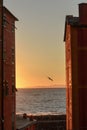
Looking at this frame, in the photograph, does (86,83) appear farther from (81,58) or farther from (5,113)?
(5,113)

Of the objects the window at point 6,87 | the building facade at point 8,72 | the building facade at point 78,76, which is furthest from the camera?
the building facade at point 78,76

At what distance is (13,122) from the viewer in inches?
1633

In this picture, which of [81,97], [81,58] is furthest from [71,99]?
[81,58]

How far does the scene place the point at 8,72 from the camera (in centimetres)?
3881

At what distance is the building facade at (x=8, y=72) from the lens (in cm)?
3650

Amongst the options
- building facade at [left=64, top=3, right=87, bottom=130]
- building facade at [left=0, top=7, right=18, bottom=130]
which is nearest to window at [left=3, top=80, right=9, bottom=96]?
building facade at [left=0, top=7, right=18, bottom=130]

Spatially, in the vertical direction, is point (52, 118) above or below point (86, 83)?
below

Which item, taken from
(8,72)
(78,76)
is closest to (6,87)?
(8,72)

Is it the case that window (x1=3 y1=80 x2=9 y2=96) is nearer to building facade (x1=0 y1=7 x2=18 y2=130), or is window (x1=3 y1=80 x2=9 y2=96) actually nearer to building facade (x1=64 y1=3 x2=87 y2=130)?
building facade (x1=0 y1=7 x2=18 y2=130)

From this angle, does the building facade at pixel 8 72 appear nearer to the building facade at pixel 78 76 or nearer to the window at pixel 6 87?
the window at pixel 6 87

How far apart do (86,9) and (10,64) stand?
944 centimetres

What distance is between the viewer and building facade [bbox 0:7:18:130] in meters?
36.5

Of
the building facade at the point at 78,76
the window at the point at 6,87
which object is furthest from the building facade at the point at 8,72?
the building facade at the point at 78,76

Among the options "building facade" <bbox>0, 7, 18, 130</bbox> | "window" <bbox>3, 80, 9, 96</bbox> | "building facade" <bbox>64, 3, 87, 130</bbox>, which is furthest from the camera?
"building facade" <bbox>64, 3, 87, 130</bbox>
